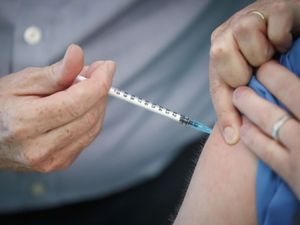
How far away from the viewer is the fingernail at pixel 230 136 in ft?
3.19

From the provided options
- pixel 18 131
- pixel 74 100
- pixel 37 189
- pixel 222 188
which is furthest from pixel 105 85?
pixel 37 189

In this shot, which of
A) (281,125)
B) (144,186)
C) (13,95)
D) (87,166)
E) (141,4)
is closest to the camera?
(281,125)

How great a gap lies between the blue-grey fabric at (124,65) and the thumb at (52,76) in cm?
27

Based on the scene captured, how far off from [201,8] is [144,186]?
0.63m

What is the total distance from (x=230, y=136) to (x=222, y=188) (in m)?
0.11

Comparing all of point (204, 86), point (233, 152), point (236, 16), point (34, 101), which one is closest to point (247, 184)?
point (233, 152)

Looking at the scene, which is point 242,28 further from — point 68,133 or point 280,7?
point 68,133

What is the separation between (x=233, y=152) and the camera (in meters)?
0.98

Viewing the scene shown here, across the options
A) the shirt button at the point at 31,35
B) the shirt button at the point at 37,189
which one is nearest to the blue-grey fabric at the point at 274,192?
the shirt button at the point at 31,35

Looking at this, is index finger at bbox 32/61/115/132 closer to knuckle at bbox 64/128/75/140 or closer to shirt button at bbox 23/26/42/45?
knuckle at bbox 64/128/75/140

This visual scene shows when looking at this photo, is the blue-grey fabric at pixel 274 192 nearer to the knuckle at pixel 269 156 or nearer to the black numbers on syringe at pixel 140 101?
the knuckle at pixel 269 156

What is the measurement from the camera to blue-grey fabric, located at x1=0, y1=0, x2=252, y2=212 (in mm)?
1333

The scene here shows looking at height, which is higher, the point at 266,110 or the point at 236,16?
the point at 236,16

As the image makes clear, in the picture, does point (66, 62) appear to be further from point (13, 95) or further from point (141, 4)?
point (141, 4)
